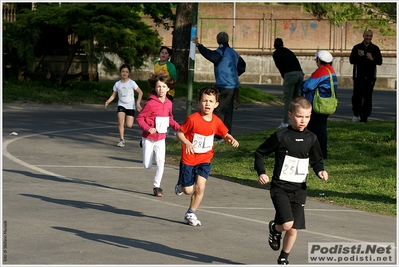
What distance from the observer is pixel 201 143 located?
9953 mm

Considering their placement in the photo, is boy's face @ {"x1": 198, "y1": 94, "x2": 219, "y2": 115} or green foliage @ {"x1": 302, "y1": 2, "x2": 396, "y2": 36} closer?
boy's face @ {"x1": 198, "y1": 94, "x2": 219, "y2": 115}

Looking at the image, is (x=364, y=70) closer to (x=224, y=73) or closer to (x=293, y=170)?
(x=224, y=73)

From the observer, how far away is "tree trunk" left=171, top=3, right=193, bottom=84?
3061 cm

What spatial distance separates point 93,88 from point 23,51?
2.53 meters

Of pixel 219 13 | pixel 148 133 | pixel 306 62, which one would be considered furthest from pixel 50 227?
→ pixel 219 13

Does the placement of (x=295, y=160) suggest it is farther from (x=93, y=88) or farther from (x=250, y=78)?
(x=250, y=78)

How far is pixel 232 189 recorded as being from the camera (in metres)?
12.6

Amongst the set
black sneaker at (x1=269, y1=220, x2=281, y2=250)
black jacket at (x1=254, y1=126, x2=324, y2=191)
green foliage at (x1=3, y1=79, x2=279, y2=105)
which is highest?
black jacket at (x1=254, y1=126, x2=324, y2=191)

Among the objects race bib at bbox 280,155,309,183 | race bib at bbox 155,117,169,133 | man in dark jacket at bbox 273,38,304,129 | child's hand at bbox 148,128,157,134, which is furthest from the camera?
man in dark jacket at bbox 273,38,304,129

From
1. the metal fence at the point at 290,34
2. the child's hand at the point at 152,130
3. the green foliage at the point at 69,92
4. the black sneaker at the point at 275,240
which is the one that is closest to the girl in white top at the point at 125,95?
the child's hand at the point at 152,130

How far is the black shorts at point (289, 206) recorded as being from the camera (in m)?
7.84

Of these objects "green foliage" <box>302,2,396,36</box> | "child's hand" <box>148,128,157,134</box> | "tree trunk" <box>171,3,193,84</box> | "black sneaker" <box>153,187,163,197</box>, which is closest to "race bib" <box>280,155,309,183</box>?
"child's hand" <box>148,128,157,134</box>

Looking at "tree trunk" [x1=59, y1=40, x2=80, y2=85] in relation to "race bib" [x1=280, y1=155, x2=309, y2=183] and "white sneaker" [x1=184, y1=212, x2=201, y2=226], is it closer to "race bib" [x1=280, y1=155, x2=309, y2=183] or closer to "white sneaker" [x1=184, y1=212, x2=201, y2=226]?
"white sneaker" [x1=184, y1=212, x2=201, y2=226]

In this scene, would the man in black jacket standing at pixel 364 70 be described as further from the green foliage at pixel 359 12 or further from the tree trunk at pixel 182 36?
the tree trunk at pixel 182 36
